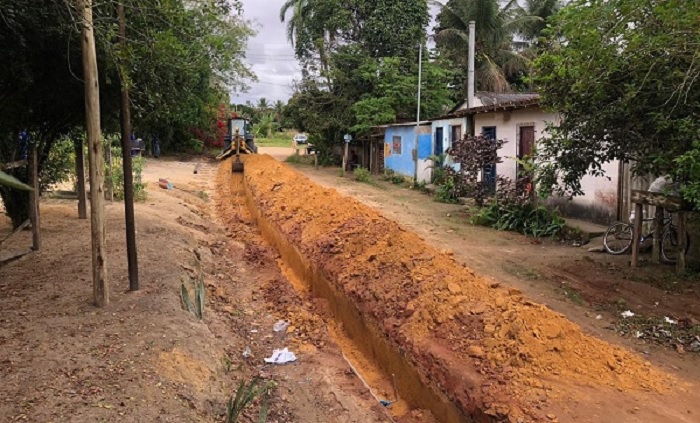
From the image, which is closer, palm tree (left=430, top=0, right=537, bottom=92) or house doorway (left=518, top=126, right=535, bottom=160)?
house doorway (left=518, top=126, right=535, bottom=160)

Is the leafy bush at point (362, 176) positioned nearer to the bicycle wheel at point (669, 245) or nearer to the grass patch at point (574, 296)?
the bicycle wheel at point (669, 245)

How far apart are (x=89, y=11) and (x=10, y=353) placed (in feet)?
9.31

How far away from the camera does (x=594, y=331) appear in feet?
20.6

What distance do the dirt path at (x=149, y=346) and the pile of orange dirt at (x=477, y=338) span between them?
70 centimetres

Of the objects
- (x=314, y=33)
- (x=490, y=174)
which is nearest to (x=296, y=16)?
(x=314, y=33)

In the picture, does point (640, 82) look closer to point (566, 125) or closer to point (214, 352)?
point (566, 125)

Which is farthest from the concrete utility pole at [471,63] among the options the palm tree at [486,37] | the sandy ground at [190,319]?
the palm tree at [486,37]

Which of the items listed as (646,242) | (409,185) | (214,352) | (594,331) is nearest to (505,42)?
(409,185)

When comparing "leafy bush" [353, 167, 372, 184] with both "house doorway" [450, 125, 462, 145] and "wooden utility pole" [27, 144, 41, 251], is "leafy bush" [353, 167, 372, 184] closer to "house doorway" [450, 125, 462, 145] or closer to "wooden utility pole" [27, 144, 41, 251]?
"house doorway" [450, 125, 462, 145]

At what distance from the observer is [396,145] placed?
982 inches

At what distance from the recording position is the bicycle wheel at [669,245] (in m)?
8.97

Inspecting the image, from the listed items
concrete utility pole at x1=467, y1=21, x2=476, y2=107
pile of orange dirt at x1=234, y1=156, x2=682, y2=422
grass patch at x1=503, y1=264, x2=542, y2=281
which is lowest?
grass patch at x1=503, y1=264, x2=542, y2=281

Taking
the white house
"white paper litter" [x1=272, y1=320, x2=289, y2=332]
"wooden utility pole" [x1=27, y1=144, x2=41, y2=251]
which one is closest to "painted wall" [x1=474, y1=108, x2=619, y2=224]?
the white house

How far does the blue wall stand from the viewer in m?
22.1
